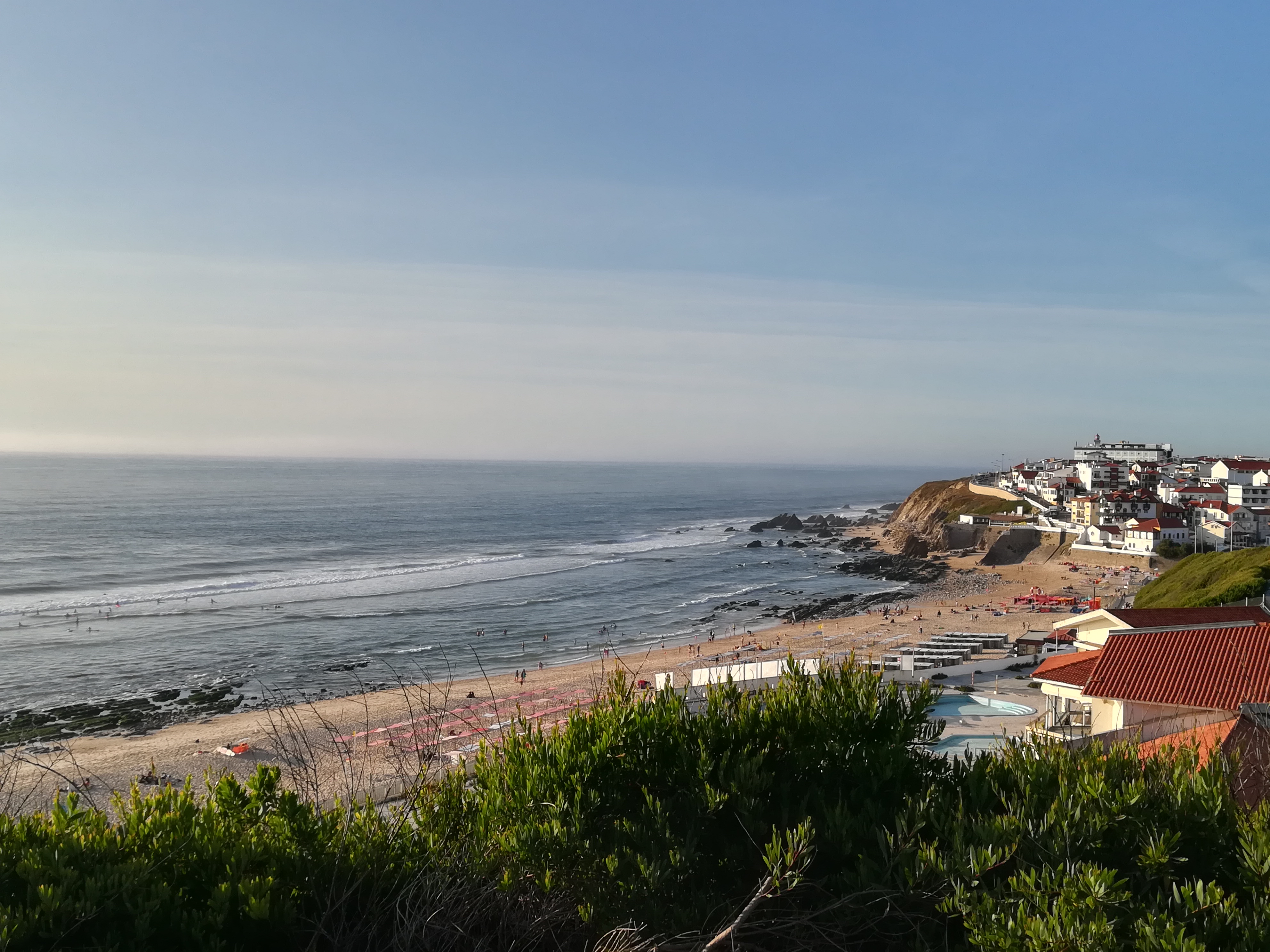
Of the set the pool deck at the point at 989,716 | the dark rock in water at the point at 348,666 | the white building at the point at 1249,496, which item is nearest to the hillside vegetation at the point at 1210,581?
the pool deck at the point at 989,716

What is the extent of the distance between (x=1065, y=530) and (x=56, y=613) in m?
66.7

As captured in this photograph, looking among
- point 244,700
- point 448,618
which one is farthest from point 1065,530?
point 244,700

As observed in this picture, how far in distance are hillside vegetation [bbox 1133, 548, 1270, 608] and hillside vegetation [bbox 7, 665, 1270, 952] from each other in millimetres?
22218

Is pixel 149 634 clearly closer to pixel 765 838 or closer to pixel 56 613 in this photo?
pixel 56 613

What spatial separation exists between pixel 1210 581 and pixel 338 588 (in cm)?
4340

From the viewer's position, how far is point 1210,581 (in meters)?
33.3

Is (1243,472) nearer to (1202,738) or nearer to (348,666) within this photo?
(348,666)

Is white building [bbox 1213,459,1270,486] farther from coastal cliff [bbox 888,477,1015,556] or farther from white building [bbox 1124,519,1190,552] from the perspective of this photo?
white building [bbox 1124,519,1190,552]

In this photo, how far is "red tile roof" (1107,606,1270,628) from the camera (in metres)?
15.6

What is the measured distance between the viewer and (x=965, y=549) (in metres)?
68.3

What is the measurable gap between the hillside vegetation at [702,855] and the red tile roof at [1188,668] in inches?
236

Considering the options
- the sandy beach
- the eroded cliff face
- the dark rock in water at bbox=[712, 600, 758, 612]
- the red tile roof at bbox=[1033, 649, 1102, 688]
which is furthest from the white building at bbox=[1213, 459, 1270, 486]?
the red tile roof at bbox=[1033, 649, 1102, 688]

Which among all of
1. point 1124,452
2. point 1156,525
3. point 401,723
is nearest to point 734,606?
point 401,723

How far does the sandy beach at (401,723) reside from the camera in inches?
449
